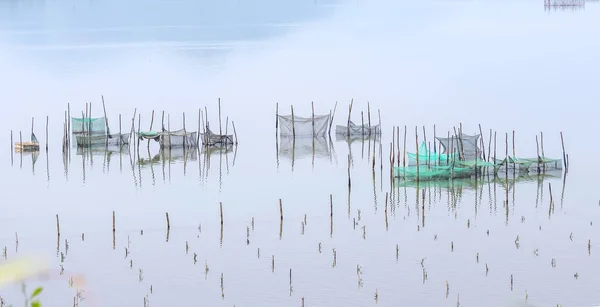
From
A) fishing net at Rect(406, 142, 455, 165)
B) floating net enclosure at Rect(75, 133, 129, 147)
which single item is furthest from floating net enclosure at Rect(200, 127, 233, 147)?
fishing net at Rect(406, 142, 455, 165)

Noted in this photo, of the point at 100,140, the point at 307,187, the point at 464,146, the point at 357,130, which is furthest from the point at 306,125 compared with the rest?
the point at 464,146

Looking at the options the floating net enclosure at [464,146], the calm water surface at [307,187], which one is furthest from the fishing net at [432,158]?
the calm water surface at [307,187]

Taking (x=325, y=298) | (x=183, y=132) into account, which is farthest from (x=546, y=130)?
(x=325, y=298)

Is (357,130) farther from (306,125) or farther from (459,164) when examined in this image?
(459,164)

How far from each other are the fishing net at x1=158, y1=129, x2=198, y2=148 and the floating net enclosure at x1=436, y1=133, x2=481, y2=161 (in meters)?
9.95

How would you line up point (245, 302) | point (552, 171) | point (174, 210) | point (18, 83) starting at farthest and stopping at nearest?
point (18, 83)
point (552, 171)
point (174, 210)
point (245, 302)

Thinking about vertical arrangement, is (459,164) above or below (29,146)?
below

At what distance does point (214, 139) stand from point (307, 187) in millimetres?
7835

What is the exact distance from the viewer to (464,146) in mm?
28516

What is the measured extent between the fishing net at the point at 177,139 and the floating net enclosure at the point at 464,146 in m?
9.95

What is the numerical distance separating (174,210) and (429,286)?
976 cm

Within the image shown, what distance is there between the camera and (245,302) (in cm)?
1634

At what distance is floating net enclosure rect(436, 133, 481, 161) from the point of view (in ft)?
91.9

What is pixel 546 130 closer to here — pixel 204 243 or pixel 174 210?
pixel 174 210
